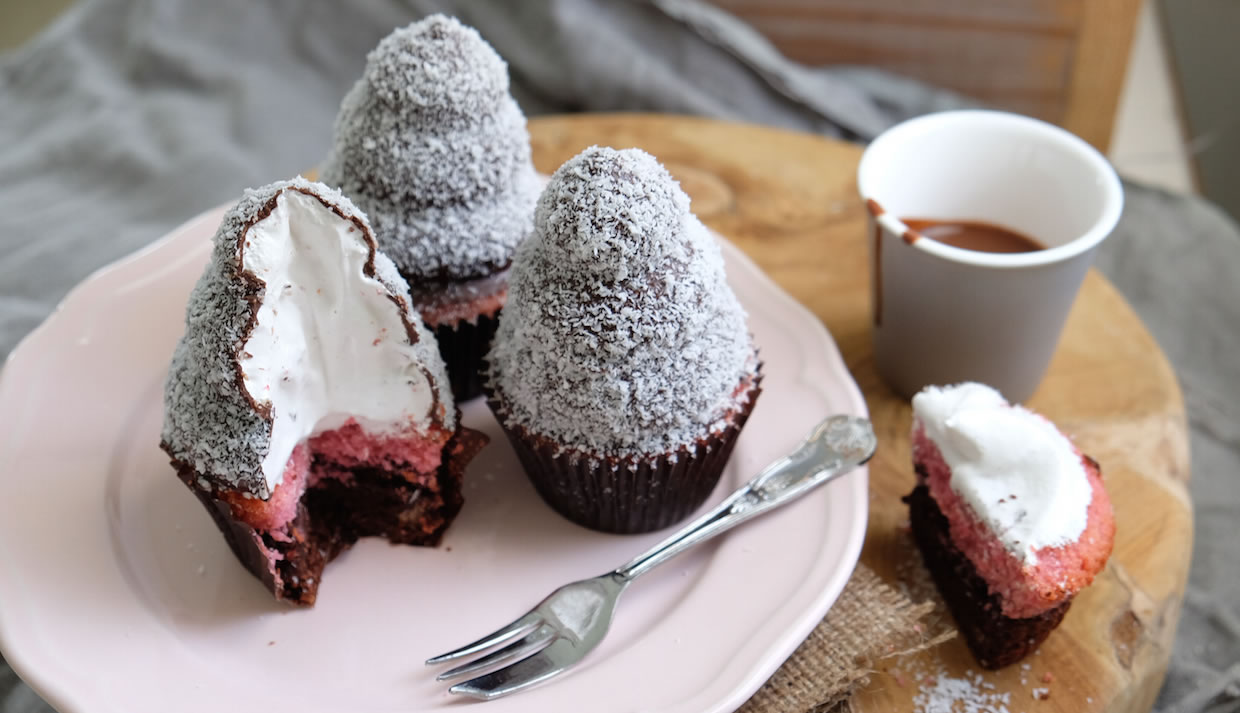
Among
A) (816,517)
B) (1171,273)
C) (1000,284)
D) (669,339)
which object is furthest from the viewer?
(1171,273)

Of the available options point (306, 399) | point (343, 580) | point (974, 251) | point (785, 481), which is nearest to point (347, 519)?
point (343, 580)

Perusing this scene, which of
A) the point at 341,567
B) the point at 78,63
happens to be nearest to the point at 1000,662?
the point at 341,567

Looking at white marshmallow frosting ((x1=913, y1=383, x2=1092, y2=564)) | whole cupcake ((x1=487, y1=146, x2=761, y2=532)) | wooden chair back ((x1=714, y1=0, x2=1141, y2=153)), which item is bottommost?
wooden chair back ((x1=714, y1=0, x2=1141, y2=153))

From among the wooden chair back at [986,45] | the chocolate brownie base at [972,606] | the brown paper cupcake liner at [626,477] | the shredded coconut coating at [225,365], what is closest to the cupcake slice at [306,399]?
the shredded coconut coating at [225,365]

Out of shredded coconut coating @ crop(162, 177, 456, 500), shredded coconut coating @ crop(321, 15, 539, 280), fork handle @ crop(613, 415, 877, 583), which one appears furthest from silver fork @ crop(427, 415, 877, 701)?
shredded coconut coating @ crop(321, 15, 539, 280)

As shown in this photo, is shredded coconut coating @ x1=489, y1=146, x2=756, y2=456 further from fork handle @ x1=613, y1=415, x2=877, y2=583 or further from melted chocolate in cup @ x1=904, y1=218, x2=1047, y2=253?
melted chocolate in cup @ x1=904, y1=218, x2=1047, y2=253

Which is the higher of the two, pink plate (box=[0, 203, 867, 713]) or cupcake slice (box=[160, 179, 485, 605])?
cupcake slice (box=[160, 179, 485, 605])

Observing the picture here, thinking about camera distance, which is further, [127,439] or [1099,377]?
[1099,377]

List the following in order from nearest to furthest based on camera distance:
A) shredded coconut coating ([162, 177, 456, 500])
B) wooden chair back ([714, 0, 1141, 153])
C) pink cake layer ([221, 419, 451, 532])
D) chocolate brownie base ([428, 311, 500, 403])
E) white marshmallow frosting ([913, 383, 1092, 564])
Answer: shredded coconut coating ([162, 177, 456, 500]) < white marshmallow frosting ([913, 383, 1092, 564]) < pink cake layer ([221, 419, 451, 532]) < chocolate brownie base ([428, 311, 500, 403]) < wooden chair back ([714, 0, 1141, 153])

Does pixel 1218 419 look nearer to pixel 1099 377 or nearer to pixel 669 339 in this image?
pixel 1099 377
